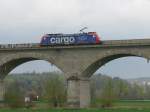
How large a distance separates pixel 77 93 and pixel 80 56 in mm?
4406

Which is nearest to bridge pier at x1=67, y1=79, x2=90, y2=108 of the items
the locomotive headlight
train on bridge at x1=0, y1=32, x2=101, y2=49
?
train on bridge at x1=0, y1=32, x2=101, y2=49

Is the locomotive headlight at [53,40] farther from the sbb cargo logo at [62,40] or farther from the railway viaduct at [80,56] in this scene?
the railway viaduct at [80,56]

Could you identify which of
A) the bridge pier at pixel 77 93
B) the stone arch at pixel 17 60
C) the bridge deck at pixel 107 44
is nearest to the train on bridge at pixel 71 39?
the bridge deck at pixel 107 44

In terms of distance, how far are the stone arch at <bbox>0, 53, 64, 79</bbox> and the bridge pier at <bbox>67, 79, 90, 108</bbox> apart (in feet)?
7.98

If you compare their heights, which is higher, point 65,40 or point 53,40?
point 53,40

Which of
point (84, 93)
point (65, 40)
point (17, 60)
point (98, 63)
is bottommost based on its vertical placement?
point (84, 93)

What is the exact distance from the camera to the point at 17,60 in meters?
69.5

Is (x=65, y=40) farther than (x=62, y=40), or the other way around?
(x=62, y=40)

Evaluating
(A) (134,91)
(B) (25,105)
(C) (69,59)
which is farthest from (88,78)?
(A) (134,91)

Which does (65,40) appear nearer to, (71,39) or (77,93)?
(71,39)

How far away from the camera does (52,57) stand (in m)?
66.4

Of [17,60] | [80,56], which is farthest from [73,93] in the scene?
[17,60]

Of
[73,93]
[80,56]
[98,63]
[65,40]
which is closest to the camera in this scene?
[98,63]

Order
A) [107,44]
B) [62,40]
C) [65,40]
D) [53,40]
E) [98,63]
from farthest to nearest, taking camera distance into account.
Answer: [53,40] → [62,40] → [65,40] → [98,63] → [107,44]
